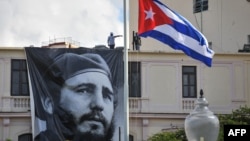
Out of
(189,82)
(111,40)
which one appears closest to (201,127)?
(189,82)

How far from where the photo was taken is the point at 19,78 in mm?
37781

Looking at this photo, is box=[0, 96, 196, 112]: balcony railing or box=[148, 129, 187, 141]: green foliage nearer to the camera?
box=[148, 129, 187, 141]: green foliage

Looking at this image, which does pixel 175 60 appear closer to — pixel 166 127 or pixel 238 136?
pixel 166 127

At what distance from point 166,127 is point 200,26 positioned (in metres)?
7.92

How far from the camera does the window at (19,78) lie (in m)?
37.5

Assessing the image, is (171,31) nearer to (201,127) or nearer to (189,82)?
(201,127)

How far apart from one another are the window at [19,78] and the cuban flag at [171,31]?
19.8 meters

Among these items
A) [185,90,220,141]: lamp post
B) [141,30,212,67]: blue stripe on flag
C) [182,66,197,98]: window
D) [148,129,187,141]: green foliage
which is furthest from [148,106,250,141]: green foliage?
[185,90,220,141]: lamp post

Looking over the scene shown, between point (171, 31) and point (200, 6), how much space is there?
85.1 feet

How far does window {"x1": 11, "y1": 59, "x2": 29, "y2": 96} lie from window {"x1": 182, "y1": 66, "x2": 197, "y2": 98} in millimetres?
7576

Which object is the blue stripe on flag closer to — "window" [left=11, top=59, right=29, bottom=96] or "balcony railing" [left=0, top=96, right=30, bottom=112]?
"balcony railing" [left=0, top=96, right=30, bottom=112]

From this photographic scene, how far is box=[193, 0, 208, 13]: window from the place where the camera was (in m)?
43.4

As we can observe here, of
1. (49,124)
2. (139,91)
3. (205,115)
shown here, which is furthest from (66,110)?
(205,115)

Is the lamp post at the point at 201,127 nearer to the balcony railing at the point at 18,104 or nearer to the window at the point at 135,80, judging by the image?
the balcony railing at the point at 18,104
